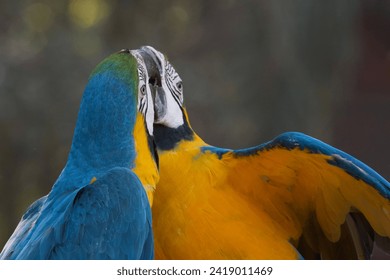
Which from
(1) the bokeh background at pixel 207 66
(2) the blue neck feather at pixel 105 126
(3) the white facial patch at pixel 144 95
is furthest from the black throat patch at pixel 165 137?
(1) the bokeh background at pixel 207 66

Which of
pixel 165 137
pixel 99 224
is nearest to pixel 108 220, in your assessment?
pixel 99 224

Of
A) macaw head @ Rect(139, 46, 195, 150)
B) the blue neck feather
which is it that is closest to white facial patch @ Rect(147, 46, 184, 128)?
macaw head @ Rect(139, 46, 195, 150)

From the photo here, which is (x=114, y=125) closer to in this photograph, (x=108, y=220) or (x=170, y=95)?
(x=108, y=220)

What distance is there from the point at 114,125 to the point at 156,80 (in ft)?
0.97

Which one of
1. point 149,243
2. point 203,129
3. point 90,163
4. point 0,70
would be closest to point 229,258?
point 149,243

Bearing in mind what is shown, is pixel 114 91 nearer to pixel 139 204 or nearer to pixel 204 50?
pixel 139 204

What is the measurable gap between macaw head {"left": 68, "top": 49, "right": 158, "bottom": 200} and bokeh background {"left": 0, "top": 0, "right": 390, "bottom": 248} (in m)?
1.87

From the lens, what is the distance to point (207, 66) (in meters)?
3.58

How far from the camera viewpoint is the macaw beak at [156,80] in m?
1.51

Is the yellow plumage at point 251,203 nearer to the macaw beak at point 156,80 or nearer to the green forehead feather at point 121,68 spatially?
the macaw beak at point 156,80

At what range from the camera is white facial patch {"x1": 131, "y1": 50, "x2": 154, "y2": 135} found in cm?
136

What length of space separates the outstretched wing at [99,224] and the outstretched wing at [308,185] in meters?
0.35

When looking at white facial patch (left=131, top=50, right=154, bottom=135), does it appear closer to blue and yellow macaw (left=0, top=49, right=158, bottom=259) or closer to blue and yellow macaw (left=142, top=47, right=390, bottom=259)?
blue and yellow macaw (left=0, top=49, right=158, bottom=259)
